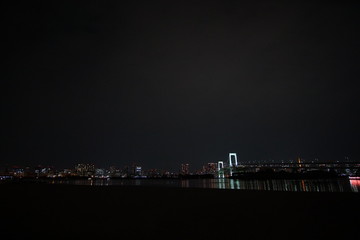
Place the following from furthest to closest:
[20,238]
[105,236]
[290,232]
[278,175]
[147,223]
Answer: [278,175] → [147,223] → [290,232] → [105,236] → [20,238]

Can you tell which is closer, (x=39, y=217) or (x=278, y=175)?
(x=39, y=217)

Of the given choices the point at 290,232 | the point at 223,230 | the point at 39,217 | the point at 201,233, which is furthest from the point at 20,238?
the point at 290,232

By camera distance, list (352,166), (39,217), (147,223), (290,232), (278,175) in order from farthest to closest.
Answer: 1. (278,175)
2. (352,166)
3. (39,217)
4. (147,223)
5. (290,232)

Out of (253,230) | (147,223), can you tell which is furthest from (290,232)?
(147,223)

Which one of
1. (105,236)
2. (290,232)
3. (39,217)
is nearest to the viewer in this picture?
(105,236)

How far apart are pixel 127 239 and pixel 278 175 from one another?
114899 millimetres

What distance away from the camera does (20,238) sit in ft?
14.8

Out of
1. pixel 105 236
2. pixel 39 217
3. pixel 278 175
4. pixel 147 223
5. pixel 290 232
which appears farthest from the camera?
pixel 278 175

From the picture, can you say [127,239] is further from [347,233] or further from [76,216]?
[347,233]

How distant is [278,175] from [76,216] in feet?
372

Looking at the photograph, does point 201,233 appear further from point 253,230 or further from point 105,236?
point 105,236

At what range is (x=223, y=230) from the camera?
17.6 feet

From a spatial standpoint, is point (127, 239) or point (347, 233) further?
point (347, 233)

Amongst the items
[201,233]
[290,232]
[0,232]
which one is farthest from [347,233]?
[0,232]
